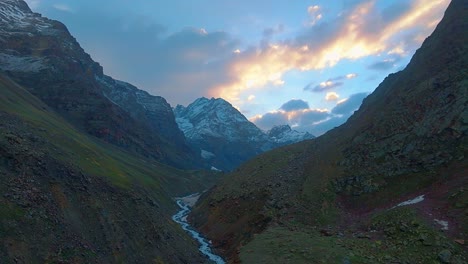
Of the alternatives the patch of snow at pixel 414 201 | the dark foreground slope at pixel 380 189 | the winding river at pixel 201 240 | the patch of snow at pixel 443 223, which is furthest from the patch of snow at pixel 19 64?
the patch of snow at pixel 443 223

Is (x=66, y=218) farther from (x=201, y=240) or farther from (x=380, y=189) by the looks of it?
(x=380, y=189)

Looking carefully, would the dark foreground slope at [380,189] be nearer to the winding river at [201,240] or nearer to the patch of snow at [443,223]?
the patch of snow at [443,223]

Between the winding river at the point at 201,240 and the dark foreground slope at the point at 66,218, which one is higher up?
the dark foreground slope at the point at 66,218

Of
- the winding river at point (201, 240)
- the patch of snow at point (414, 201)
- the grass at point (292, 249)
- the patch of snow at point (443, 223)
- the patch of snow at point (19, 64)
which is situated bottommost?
the winding river at point (201, 240)

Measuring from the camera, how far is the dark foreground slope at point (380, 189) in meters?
46.6

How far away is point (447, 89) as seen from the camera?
72.8m

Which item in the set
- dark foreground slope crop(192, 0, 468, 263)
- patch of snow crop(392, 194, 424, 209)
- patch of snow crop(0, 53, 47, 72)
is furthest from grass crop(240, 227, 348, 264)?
patch of snow crop(0, 53, 47, 72)

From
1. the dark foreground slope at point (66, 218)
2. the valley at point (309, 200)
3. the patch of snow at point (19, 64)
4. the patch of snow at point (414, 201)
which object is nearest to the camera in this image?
the dark foreground slope at point (66, 218)

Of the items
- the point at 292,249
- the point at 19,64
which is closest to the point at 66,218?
the point at 292,249

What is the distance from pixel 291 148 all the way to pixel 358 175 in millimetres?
47114

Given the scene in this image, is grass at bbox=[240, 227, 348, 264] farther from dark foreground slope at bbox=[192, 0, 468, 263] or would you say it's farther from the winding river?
the winding river

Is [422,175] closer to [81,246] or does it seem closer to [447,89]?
[447,89]

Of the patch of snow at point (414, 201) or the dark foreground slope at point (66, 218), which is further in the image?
the patch of snow at point (414, 201)

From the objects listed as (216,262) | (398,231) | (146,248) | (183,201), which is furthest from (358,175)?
(183,201)
